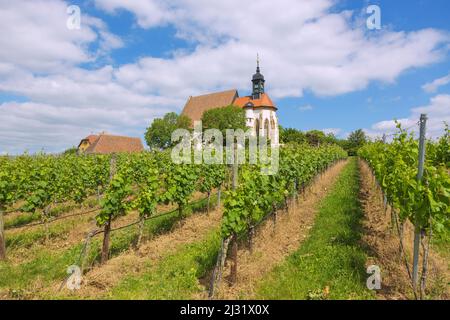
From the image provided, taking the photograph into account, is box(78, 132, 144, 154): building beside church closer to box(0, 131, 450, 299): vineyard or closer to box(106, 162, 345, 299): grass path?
box(0, 131, 450, 299): vineyard

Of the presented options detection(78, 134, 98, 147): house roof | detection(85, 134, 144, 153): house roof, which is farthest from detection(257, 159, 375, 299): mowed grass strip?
detection(78, 134, 98, 147): house roof

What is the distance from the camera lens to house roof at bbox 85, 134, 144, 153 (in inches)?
2055

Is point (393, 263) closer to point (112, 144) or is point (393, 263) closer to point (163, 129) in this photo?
point (163, 129)

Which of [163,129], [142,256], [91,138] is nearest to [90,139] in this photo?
[91,138]

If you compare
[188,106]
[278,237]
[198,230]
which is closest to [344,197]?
[278,237]

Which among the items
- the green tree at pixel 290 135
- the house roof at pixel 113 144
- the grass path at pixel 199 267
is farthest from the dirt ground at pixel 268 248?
the green tree at pixel 290 135

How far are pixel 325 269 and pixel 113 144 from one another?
54853 millimetres

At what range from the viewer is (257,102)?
5612cm

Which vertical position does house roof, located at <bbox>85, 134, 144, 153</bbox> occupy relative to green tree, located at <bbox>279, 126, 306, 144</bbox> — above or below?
below

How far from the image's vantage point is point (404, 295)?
4262 millimetres

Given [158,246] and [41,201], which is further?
[41,201]

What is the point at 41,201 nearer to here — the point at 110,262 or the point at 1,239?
the point at 1,239
